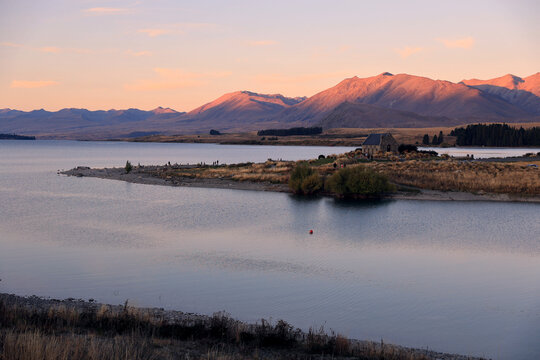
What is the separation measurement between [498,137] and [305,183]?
122098 millimetres

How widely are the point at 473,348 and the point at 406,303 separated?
4.57 metres

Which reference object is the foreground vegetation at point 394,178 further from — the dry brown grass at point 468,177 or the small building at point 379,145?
the small building at point 379,145

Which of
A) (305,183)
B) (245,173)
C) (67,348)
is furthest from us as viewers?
(245,173)

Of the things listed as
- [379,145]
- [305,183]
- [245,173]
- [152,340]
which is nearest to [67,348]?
[152,340]

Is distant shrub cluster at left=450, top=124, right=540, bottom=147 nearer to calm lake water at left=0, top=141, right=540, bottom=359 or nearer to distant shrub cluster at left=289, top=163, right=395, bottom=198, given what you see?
distant shrub cluster at left=289, top=163, right=395, bottom=198

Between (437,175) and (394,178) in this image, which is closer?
(437,175)

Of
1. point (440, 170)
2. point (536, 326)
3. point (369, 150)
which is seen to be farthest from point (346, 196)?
point (369, 150)

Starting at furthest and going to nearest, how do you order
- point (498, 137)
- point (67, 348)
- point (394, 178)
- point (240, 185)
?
point (498, 137)
point (240, 185)
point (394, 178)
point (67, 348)

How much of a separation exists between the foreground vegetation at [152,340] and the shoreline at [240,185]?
39841 mm

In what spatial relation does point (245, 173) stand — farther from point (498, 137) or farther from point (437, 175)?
point (498, 137)

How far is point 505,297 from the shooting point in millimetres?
21359

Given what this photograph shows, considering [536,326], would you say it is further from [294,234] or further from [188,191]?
[188,191]

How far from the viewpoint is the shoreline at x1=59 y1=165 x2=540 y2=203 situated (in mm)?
52281

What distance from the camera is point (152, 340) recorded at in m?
13.3
